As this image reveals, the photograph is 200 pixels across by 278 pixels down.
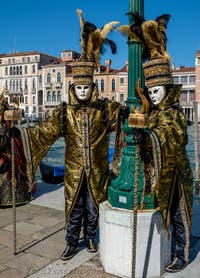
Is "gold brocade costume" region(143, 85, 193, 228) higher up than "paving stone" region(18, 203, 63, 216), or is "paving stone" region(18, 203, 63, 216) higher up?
"gold brocade costume" region(143, 85, 193, 228)

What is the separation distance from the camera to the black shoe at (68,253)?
3.40 m

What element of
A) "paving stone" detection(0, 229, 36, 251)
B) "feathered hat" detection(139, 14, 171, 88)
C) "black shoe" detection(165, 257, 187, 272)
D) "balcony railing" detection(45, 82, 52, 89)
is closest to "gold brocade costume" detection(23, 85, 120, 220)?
"feathered hat" detection(139, 14, 171, 88)

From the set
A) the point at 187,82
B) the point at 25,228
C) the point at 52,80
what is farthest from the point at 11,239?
the point at 52,80

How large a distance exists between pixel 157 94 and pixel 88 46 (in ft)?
3.20

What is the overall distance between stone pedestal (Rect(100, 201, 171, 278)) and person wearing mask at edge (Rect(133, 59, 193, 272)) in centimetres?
12

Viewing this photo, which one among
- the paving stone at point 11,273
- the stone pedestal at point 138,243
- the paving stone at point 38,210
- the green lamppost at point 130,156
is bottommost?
the paving stone at point 11,273

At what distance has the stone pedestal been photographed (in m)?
2.93

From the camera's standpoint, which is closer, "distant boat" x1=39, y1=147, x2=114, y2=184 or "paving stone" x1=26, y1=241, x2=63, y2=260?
"paving stone" x1=26, y1=241, x2=63, y2=260

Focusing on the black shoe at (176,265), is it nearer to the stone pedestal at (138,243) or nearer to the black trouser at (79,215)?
the stone pedestal at (138,243)

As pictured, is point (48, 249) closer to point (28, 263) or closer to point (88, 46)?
point (28, 263)

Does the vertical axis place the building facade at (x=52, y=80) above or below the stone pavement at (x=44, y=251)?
above

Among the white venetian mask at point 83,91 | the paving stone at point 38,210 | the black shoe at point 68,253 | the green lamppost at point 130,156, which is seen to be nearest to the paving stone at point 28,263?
the black shoe at point 68,253

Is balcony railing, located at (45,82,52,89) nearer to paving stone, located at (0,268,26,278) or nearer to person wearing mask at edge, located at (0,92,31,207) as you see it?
person wearing mask at edge, located at (0,92,31,207)

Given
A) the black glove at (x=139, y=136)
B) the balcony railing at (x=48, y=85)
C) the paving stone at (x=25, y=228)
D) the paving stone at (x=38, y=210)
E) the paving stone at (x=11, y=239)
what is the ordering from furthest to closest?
the balcony railing at (x=48, y=85)
the paving stone at (x=38, y=210)
the paving stone at (x=25, y=228)
the paving stone at (x=11, y=239)
the black glove at (x=139, y=136)
